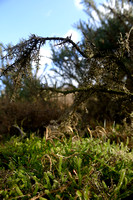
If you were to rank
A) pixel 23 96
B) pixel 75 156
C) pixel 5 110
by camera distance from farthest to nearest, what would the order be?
pixel 23 96 < pixel 5 110 < pixel 75 156

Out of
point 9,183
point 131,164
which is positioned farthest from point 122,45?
point 9,183

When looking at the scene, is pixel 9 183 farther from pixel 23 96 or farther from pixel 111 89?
pixel 23 96

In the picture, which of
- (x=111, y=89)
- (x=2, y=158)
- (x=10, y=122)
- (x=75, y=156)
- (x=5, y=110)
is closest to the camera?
(x=75, y=156)

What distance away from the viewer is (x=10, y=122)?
468 centimetres

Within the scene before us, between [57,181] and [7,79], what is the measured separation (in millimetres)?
6408

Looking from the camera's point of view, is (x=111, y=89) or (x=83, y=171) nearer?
(x=83, y=171)

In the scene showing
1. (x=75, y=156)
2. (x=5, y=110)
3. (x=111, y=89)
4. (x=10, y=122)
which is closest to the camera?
(x=75, y=156)

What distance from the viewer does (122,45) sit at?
2.63 m

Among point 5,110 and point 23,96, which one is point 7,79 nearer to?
point 23,96

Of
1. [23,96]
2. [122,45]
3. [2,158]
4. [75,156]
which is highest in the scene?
[122,45]

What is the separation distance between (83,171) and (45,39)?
1621 millimetres

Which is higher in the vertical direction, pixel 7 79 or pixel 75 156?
pixel 7 79

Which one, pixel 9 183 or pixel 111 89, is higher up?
pixel 111 89

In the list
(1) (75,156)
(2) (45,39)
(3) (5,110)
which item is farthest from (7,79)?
(1) (75,156)
